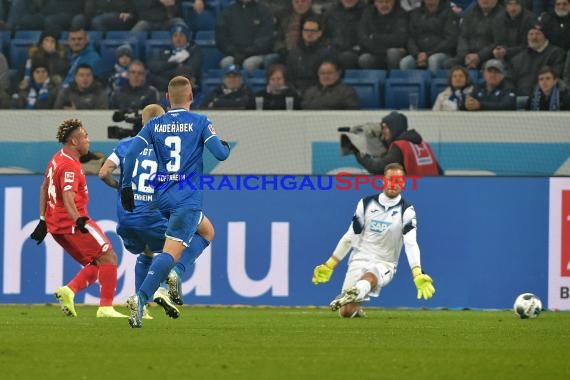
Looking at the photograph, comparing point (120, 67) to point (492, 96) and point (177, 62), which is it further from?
point (492, 96)

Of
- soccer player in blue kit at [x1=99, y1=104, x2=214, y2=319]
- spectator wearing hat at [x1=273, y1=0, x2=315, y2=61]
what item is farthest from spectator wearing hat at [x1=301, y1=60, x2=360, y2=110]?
soccer player in blue kit at [x1=99, y1=104, x2=214, y2=319]

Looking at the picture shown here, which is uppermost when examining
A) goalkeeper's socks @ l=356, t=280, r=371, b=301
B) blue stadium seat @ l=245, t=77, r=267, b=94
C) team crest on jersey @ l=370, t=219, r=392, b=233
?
blue stadium seat @ l=245, t=77, r=267, b=94

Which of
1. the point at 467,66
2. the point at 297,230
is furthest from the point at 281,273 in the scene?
the point at 467,66

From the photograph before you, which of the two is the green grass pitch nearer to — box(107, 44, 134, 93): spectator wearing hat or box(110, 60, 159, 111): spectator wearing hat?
box(110, 60, 159, 111): spectator wearing hat

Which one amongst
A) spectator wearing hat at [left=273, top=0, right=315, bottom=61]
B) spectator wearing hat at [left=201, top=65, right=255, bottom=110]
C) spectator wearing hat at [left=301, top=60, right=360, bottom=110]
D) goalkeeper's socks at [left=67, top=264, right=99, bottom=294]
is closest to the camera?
goalkeeper's socks at [left=67, top=264, right=99, bottom=294]

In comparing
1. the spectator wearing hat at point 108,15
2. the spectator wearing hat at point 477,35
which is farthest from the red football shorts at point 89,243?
the spectator wearing hat at point 108,15

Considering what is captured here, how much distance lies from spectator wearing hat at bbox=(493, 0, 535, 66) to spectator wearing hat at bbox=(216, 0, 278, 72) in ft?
10.9

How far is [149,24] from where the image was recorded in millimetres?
19344

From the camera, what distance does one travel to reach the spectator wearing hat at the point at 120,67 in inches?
706

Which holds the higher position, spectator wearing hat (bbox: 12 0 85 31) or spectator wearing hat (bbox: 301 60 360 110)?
spectator wearing hat (bbox: 12 0 85 31)

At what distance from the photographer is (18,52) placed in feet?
63.5

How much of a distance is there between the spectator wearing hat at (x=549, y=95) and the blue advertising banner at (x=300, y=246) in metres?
2.11

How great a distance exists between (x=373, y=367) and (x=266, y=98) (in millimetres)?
9928

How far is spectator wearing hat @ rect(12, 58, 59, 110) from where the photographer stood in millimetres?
18047
